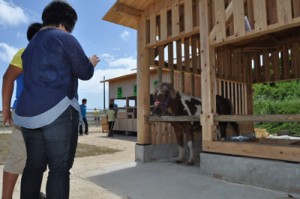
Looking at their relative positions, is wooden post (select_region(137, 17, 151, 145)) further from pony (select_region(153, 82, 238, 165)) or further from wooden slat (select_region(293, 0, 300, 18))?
wooden slat (select_region(293, 0, 300, 18))

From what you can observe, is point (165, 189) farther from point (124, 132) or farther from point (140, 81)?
point (124, 132)

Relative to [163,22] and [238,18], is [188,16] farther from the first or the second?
[238,18]

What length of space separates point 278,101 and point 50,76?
1686 centimetres

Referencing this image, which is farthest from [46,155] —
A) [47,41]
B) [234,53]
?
[234,53]

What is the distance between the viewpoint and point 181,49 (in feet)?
24.7

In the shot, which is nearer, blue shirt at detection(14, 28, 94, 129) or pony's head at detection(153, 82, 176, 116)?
blue shirt at detection(14, 28, 94, 129)

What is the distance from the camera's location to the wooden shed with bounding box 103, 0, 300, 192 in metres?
4.20

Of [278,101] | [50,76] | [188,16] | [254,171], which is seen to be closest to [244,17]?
[188,16]

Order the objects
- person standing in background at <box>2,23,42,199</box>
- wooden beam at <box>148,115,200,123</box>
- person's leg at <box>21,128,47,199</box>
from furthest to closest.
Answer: wooden beam at <box>148,115,200,123</box> → person standing in background at <box>2,23,42,199</box> → person's leg at <box>21,128,47,199</box>

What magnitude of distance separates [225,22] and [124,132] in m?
13.4

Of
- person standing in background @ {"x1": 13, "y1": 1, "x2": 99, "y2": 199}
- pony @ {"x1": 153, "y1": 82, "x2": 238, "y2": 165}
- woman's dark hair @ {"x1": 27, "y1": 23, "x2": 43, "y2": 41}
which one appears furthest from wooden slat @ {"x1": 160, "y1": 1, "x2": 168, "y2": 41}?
person standing in background @ {"x1": 13, "y1": 1, "x2": 99, "y2": 199}

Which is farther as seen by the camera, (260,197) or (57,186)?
A: (260,197)

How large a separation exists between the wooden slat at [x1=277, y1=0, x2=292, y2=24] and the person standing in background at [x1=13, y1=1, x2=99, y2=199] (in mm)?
3050

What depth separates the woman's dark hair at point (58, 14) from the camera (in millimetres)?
2305
